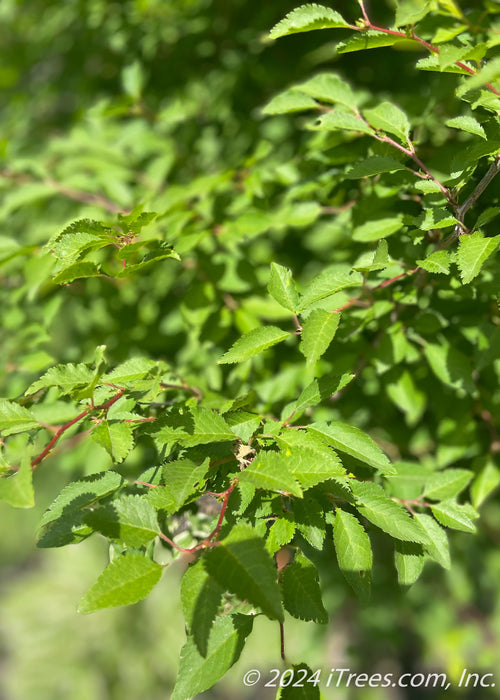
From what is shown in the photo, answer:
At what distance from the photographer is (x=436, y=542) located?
3.52ft

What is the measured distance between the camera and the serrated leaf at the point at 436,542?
1042 millimetres

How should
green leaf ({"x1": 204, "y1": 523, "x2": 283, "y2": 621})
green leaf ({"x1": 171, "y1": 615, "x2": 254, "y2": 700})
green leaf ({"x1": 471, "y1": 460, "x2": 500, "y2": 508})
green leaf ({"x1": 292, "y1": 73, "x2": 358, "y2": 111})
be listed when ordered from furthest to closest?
1. green leaf ({"x1": 471, "y1": 460, "x2": 500, "y2": 508})
2. green leaf ({"x1": 292, "y1": 73, "x2": 358, "y2": 111})
3. green leaf ({"x1": 171, "y1": 615, "x2": 254, "y2": 700})
4. green leaf ({"x1": 204, "y1": 523, "x2": 283, "y2": 621})

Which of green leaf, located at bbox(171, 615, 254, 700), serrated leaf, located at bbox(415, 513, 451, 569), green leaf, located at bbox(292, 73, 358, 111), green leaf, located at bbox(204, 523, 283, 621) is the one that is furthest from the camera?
green leaf, located at bbox(292, 73, 358, 111)

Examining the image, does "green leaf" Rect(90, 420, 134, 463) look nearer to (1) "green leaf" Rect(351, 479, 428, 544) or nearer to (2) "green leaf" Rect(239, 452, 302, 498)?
(2) "green leaf" Rect(239, 452, 302, 498)

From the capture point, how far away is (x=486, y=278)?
1.17 meters

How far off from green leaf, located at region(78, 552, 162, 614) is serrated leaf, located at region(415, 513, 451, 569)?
56 centimetres

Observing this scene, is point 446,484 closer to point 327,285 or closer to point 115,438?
point 327,285

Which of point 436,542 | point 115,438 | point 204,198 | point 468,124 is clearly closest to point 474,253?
point 468,124

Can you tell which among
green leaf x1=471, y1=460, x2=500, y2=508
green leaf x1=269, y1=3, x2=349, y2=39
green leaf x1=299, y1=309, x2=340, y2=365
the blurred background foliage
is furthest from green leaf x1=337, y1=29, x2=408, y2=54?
green leaf x1=471, y1=460, x2=500, y2=508

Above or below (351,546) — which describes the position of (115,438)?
above

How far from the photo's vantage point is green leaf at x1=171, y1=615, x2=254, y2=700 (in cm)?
81

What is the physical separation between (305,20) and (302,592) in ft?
3.30

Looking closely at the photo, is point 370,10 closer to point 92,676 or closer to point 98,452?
point 98,452

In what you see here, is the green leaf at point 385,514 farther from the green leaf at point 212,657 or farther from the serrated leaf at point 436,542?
the green leaf at point 212,657
